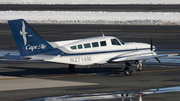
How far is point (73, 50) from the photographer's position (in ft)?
74.4

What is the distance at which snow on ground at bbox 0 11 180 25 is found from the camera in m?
58.6

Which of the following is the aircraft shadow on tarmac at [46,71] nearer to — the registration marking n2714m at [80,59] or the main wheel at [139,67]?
the main wheel at [139,67]

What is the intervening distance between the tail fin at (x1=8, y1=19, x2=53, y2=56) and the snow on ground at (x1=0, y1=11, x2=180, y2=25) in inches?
1438

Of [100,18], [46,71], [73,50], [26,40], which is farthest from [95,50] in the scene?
[100,18]

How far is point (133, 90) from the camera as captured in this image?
61.3 ft

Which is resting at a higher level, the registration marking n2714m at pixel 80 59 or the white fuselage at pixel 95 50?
the white fuselage at pixel 95 50

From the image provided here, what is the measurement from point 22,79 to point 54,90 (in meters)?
4.22

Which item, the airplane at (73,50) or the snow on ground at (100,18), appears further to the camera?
the snow on ground at (100,18)

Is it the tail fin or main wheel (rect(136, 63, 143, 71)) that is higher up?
the tail fin

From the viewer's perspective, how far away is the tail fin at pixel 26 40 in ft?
73.3

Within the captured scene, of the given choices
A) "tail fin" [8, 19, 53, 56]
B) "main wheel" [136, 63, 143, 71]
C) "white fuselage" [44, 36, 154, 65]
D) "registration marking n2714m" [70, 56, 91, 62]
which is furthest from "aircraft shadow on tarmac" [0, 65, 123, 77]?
"tail fin" [8, 19, 53, 56]

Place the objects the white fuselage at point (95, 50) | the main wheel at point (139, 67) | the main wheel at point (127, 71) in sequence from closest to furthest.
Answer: the white fuselage at point (95, 50) → the main wheel at point (127, 71) → the main wheel at point (139, 67)

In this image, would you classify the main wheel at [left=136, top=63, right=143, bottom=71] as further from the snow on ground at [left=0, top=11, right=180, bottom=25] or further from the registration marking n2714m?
the snow on ground at [left=0, top=11, right=180, bottom=25]

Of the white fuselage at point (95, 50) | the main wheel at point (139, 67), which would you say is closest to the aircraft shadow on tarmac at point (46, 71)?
the main wheel at point (139, 67)
